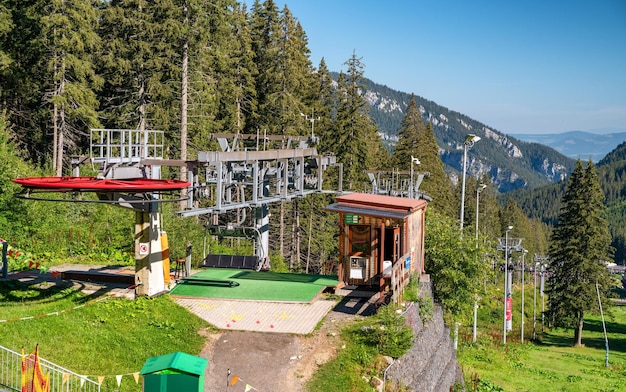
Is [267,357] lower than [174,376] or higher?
lower

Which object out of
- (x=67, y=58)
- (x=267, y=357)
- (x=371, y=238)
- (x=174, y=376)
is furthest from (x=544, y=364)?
(x=174, y=376)

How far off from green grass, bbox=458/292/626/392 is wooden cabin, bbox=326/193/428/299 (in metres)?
9.84

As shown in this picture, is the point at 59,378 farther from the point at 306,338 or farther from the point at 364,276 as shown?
→ the point at 364,276

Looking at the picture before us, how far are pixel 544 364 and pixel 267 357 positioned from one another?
1445 inches

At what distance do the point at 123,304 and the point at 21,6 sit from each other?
Answer: 26929 mm

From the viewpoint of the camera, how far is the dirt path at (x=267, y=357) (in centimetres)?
1444

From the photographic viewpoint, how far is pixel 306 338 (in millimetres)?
16906

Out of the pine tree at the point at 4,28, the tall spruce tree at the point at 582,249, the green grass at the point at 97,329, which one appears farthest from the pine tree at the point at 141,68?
the tall spruce tree at the point at 582,249

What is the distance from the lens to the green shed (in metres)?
7.52

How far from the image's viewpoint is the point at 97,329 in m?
15.8

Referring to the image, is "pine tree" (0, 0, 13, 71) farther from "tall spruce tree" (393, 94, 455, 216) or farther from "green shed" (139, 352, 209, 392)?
"tall spruce tree" (393, 94, 455, 216)

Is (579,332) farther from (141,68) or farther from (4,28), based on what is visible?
(4,28)

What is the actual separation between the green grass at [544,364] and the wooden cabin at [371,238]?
9.84m

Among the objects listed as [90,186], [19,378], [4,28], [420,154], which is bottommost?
[19,378]
